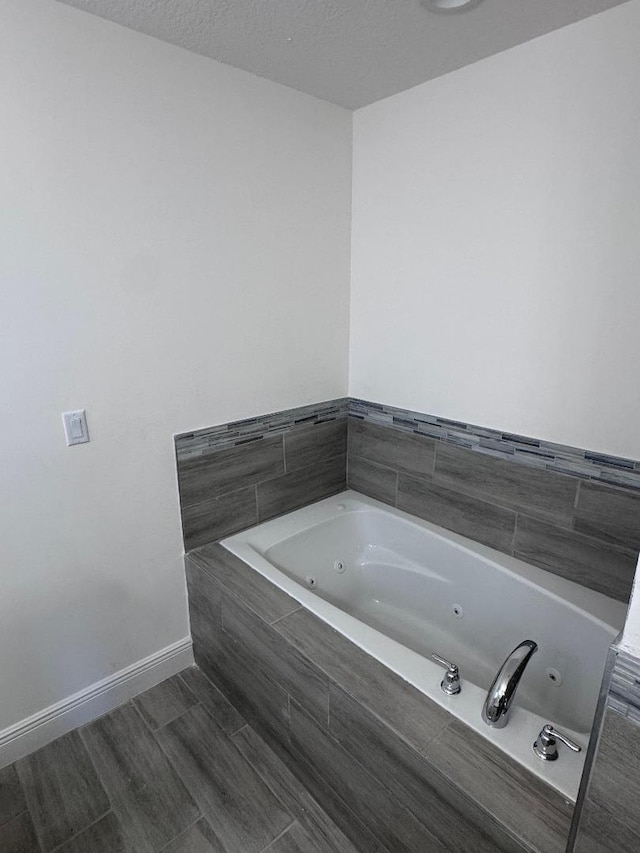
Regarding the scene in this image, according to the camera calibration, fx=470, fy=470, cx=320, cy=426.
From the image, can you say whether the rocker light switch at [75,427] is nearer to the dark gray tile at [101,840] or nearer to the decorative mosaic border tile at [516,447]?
the dark gray tile at [101,840]

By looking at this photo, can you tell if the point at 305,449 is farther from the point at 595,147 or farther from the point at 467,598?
the point at 595,147

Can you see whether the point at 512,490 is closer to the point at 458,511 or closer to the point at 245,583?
the point at 458,511

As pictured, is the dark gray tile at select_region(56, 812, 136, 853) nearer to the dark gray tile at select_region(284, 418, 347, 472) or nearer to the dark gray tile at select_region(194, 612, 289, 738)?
the dark gray tile at select_region(194, 612, 289, 738)

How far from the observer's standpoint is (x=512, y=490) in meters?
1.87

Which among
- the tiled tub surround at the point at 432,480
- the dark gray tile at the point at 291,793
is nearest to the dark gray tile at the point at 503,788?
the dark gray tile at the point at 291,793

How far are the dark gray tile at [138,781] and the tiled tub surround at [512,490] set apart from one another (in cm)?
142

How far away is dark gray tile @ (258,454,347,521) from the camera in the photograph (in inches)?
87.1

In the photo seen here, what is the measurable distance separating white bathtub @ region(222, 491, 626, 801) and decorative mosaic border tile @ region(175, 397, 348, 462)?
0.43m

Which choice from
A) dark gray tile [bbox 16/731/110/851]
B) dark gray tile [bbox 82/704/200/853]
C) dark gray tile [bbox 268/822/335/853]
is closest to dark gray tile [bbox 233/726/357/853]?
dark gray tile [bbox 268/822/335/853]

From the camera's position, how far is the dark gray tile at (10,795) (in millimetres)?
1502

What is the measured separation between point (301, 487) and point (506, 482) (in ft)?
3.17

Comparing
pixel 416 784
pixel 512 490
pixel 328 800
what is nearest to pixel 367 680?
pixel 416 784

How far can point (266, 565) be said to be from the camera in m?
1.88

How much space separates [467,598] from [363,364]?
1177mm
